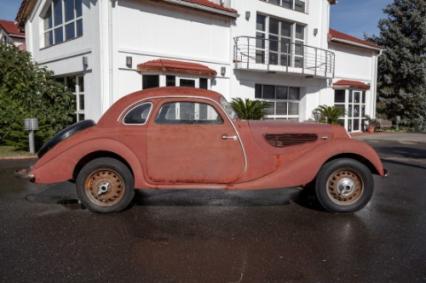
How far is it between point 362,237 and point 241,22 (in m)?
12.9

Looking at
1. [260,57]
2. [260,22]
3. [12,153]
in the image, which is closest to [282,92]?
[260,57]

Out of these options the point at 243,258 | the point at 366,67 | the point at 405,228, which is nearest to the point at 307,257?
the point at 243,258

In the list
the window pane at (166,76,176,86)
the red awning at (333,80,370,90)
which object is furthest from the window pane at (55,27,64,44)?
the red awning at (333,80,370,90)

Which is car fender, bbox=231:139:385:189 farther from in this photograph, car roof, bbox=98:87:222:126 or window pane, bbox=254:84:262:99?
window pane, bbox=254:84:262:99

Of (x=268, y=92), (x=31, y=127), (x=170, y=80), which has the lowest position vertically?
(x=31, y=127)

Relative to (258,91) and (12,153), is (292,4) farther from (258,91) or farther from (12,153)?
(12,153)

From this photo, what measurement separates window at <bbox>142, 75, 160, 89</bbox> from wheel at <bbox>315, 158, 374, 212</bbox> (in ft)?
29.8

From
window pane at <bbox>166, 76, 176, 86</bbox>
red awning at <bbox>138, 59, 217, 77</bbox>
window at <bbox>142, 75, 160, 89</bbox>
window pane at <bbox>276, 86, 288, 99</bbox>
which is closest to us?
red awning at <bbox>138, 59, 217, 77</bbox>

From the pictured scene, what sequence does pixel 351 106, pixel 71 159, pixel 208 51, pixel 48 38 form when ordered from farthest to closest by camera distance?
pixel 351 106 → pixel 48 38 → pixel 208 51 → pixel 71 159

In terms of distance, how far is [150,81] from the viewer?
12969 mm

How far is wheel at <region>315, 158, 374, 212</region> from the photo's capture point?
5055 mm

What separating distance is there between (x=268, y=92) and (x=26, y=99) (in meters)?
10.3

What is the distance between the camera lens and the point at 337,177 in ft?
16.7

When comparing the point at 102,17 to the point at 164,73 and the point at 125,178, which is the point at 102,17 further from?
the point at 125,178
